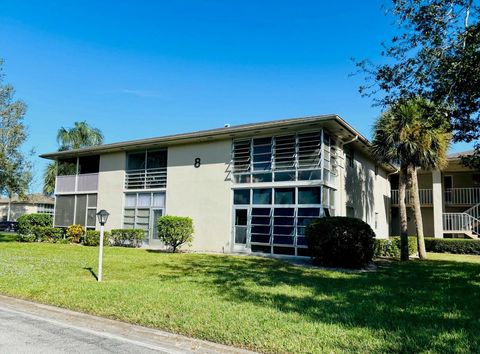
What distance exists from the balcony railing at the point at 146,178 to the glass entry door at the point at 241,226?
200 inches

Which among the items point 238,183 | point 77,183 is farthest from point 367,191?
point 77,183

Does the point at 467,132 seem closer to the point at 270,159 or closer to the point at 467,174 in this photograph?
the point at 270,159

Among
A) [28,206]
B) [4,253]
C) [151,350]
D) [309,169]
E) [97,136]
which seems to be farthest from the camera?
[28,206]

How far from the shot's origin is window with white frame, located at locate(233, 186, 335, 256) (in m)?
16.2

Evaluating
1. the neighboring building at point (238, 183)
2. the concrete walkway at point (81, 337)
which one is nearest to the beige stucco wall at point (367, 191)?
the neighboring building at point (238, 183)

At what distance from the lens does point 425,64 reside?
9.60 metres

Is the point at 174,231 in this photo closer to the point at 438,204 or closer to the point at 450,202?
the point at 438,204

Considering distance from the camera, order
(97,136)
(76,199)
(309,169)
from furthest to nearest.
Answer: (97,136) → (76,199) → (309,169)

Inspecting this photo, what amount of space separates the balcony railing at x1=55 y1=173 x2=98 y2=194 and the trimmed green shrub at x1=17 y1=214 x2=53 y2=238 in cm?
215

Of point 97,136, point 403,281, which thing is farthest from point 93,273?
point 97,136

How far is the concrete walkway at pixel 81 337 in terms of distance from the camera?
5016 mm

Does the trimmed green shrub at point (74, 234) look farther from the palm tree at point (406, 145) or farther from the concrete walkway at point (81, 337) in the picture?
the palm tree at point (406, 145)

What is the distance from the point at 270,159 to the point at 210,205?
3966 mm

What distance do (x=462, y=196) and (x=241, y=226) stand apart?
17.4 m
